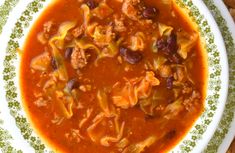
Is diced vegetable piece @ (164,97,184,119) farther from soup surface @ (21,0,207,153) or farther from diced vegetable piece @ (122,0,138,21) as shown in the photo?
diced vegetable piece @ (122,0,138,21)

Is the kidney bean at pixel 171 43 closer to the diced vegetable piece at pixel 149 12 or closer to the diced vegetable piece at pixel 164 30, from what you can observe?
the diced vegetable piece at pixel 164 30

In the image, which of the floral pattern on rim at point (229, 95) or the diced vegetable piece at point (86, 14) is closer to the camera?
the diced vegetable piece at point (86, 14)

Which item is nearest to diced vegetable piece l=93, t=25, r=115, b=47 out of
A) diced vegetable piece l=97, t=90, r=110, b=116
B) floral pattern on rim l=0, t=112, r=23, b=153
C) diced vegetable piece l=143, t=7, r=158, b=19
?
diced vegetable piece l=143, t=7, r=158, b=19

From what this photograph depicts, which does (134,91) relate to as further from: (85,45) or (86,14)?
(86,14)

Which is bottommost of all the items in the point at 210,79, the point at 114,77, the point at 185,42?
the point at 210,79

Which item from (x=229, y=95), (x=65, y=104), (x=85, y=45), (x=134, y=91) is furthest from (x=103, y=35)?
(x=229, y=95)

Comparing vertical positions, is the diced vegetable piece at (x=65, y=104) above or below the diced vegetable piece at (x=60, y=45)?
below

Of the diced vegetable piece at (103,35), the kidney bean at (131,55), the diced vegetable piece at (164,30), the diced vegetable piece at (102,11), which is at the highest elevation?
the diced vegetable piece at (102,11)

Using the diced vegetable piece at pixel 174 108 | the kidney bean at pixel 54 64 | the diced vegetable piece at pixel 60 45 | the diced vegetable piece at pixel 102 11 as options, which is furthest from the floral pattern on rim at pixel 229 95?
the kidney bean at pixel 54 64
